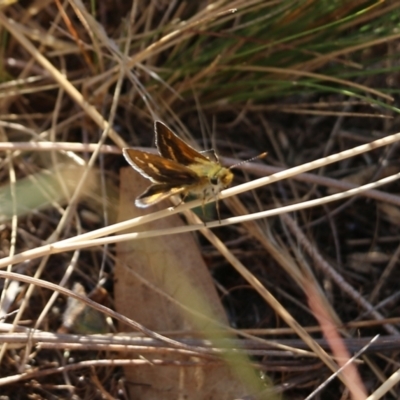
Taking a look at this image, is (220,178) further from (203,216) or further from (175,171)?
(203,216)

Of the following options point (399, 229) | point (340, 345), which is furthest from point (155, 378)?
point (399, 229)

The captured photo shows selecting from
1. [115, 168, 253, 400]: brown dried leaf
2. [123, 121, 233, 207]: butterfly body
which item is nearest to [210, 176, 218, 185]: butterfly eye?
[123, 121, 233, 207]: butterfly body

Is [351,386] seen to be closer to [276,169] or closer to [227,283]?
[227,283]

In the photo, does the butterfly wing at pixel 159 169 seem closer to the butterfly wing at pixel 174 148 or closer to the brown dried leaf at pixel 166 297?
A: the butterfly wing at pixel 174 148

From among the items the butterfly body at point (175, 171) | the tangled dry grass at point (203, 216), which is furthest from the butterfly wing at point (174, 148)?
the tangled dry grass at point (203, 216)

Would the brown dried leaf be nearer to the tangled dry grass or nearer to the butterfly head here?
the tangled dry grass

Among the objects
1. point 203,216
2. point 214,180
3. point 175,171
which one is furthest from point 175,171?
point 203,216

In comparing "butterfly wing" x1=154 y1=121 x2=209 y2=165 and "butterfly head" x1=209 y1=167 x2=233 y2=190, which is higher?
"butterfly wing" x1=154 y1=121 x2=209 y2=165
